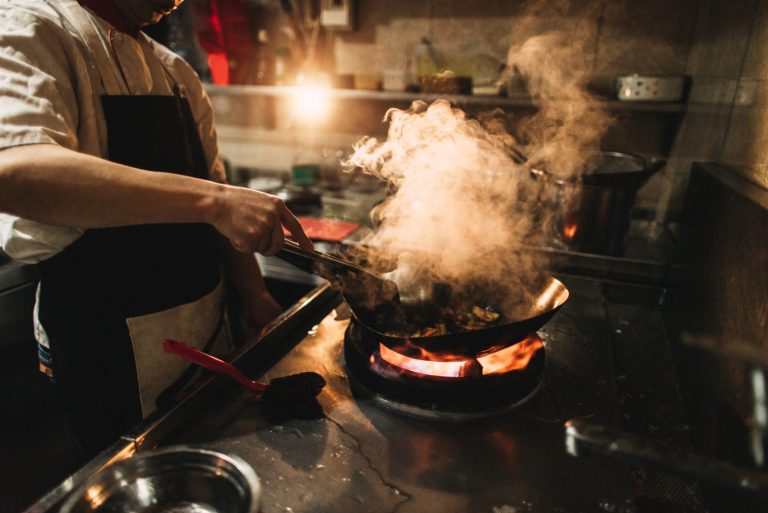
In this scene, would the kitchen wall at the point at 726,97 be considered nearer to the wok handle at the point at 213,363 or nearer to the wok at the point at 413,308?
the wok at the point at 413,308

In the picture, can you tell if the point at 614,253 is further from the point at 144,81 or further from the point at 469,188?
the point at 144,81

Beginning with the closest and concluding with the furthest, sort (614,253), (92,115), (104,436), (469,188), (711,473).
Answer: (711,473) < (92,115) < (104,436) < (469,188) < (614,253)

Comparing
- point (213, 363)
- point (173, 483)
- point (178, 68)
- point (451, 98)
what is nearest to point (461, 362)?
point (213, 363)

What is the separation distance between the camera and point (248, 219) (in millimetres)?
1394

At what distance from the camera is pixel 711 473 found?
2.67 feet

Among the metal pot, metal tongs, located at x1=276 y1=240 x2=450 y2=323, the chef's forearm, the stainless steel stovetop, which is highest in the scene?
the chef's forearm

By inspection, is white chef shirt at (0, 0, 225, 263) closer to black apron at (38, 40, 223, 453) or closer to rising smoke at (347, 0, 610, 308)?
black apron at (38, 40, 223, 453)

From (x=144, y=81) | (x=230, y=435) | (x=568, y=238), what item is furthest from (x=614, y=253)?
(x=144, y=81)

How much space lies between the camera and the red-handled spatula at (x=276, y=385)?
1.50 metres

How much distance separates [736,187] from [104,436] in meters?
2.49

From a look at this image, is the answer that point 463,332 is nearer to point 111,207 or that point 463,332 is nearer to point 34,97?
point 111,207

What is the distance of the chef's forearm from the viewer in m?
1.17

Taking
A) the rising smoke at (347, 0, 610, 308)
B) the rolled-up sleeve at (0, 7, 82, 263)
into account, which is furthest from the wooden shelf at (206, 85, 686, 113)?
the rolled-up sleeve at (0, 7, 82, 263)

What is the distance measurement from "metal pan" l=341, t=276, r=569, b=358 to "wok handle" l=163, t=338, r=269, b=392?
426mm
